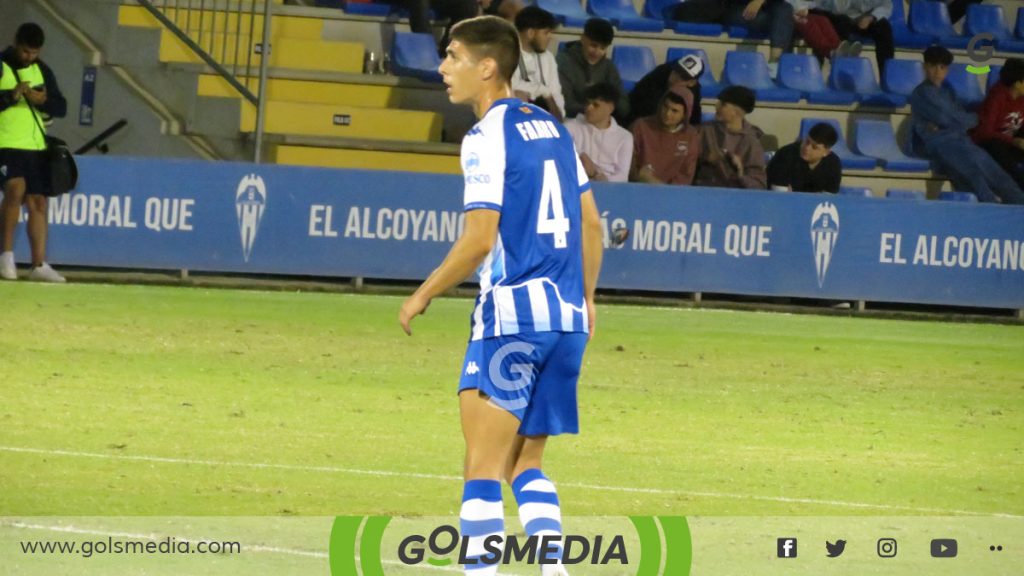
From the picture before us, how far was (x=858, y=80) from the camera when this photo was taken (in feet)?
81.3

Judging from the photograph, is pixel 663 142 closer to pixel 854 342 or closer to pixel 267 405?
pixel 854 342

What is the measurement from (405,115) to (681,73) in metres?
3.43

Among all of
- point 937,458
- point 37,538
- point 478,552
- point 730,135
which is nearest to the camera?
point 478,552

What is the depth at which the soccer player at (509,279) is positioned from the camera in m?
5.92

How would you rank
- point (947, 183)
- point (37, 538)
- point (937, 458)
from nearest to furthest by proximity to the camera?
point (37, 538) < point (937, 458) < point (947, 183)

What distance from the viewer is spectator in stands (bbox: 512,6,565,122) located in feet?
64.2

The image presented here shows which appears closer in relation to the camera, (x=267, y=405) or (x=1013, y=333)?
(x=267, y=405)

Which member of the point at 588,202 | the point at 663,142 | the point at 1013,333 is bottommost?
the point at 1013,333

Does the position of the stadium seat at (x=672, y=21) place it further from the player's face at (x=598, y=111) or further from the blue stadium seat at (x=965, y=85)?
the player's face at (x=598, y=111)

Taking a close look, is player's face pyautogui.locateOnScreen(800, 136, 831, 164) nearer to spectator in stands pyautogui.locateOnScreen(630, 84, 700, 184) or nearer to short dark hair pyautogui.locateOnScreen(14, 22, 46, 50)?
spectator in stands pyautogui.locateOnScreen(630, 84, 700, 184)

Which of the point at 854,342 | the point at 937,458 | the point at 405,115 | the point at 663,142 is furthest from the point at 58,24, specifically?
the point at 937,458

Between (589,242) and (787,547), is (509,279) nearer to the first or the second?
(589,242)

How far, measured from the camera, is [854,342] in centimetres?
1672

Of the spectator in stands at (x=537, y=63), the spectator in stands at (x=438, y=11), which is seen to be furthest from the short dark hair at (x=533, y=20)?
the spectator in stands at (x=438, y=11)
